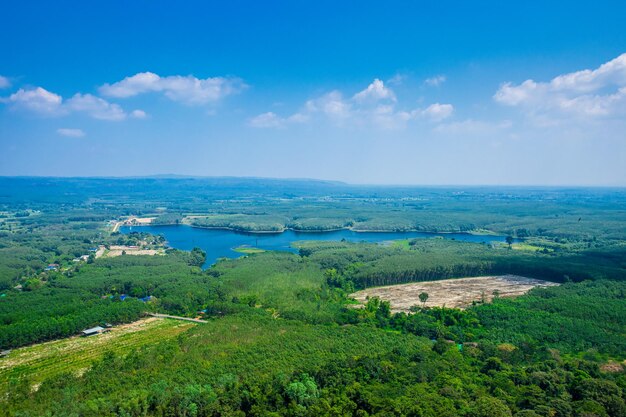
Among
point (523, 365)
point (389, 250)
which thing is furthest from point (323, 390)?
point (389, 250)

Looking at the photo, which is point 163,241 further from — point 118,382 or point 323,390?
point 323,390

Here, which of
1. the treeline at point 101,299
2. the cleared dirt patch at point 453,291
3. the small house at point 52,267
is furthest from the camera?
the small house at point 52,267

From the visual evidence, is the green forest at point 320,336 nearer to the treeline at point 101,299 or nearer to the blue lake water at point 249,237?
the treeline at point 101,299

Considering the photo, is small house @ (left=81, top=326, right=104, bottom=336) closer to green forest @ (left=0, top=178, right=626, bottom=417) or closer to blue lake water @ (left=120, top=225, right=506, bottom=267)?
green forest @ (left=0, top=178, right=626, bottom=417)

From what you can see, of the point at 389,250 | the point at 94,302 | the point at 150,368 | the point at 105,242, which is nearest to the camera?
the point at 150,368

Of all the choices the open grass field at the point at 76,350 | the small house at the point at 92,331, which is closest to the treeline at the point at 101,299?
the small house at the point at 92,331

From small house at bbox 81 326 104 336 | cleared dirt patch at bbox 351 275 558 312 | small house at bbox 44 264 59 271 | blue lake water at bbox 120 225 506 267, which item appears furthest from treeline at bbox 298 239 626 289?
small house at bbox 44 264 59 271

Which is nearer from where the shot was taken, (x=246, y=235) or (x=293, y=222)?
(x=246, y=235)
